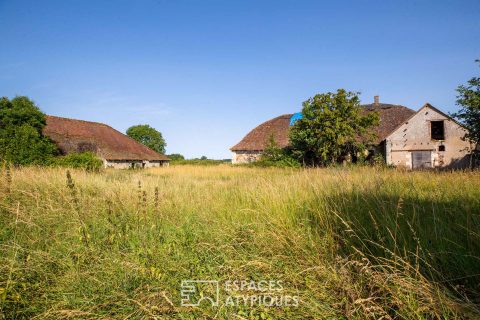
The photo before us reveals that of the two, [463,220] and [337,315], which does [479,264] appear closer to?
[463,220]

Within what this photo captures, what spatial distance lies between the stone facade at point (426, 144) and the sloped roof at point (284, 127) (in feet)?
5.66

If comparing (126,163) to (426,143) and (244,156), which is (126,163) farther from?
(426,143)

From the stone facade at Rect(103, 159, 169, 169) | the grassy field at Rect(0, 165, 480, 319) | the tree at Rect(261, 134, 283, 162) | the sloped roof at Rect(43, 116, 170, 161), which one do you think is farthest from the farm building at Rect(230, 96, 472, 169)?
the sloped roof at Rect(43, 116, 170, 161)

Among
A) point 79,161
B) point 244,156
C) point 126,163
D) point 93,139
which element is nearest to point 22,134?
point 79,161

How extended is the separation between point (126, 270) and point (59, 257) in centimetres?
106

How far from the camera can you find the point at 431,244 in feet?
8.34

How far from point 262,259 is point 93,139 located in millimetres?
29422

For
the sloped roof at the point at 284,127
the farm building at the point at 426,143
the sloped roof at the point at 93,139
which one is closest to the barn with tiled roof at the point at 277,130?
the sloped roof at the point at 284,127

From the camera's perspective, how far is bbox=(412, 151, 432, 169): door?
66.5ft

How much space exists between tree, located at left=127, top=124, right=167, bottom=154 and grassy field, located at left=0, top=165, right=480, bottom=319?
208 ft

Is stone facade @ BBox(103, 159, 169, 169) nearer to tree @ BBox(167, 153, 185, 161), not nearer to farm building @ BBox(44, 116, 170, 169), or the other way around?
farm building @ BBox(44, 116, 170, 169)

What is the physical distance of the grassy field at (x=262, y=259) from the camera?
196cm

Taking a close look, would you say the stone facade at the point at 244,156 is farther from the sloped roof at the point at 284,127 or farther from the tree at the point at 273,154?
the tree at the point at 273,154

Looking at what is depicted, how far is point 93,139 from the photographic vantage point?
27172 mm
